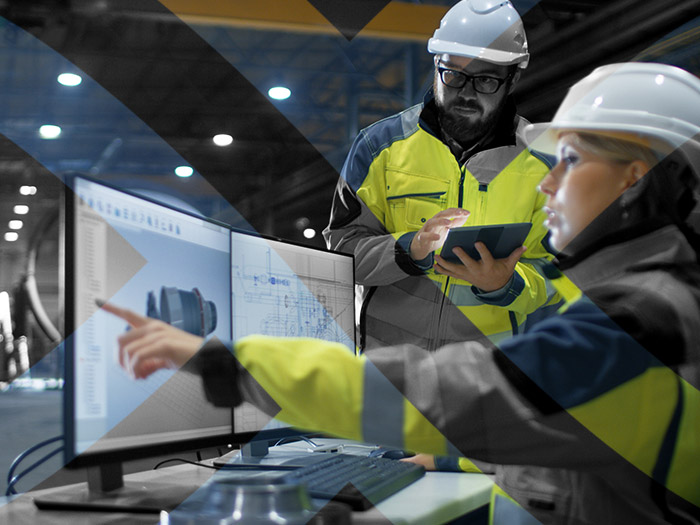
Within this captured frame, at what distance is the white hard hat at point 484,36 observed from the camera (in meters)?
1.85

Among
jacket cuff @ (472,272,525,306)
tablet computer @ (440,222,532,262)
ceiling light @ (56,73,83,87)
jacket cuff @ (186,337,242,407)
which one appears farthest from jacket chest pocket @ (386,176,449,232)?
ceiling light @ (56,73,83,87)

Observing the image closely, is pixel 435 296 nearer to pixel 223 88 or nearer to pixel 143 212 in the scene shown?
pixel 143 212

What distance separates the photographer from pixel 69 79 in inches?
360

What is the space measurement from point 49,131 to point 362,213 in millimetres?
10896

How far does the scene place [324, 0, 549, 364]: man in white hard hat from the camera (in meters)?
1.83

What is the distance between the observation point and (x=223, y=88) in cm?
981

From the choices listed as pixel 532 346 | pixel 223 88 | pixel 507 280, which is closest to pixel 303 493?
pixel 532 346

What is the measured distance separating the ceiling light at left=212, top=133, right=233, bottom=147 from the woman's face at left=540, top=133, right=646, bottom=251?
11.2m

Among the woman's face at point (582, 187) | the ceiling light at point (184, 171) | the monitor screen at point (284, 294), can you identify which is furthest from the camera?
the ceiling light at point (184, 171)

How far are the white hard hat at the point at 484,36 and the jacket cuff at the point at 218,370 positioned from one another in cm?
138

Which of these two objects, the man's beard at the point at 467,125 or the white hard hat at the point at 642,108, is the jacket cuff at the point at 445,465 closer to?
the white hard hat at the point at 642,108

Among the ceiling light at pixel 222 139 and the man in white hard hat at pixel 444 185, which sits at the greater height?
the ceiling light at pixel 222 139
